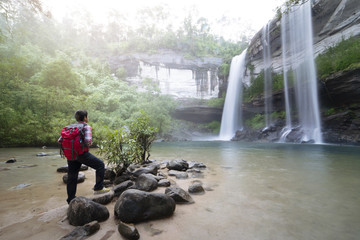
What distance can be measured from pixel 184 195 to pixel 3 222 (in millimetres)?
2348

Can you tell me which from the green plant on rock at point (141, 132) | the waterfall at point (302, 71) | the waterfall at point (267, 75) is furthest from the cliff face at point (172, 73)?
the green plant on rock at point (141, 132)

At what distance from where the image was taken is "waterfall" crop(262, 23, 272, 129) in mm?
23006

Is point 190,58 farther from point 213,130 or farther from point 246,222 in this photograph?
point 246,222

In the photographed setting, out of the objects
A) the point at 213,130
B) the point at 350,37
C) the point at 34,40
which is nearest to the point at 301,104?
the point at 350,37

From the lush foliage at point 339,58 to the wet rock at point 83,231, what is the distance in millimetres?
19449

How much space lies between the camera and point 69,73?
18.0 meters

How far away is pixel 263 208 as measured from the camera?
8.34ft

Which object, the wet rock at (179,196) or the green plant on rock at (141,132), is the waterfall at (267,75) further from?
the wet rock at (179,196)

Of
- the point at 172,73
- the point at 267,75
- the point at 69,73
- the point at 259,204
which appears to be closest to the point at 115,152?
the point at 259,204

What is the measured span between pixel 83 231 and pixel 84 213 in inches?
9.9

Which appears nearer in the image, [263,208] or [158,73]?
[263,208]

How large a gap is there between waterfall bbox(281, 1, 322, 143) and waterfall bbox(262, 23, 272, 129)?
6.99ft

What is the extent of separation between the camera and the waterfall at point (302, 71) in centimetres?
1756

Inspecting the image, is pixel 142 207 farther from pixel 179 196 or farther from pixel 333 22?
pixel 333 22
